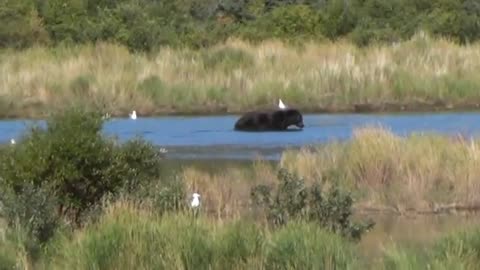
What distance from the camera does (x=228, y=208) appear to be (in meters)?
16.4

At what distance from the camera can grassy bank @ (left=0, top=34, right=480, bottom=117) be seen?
3306 centimetres

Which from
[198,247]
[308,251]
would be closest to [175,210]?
[198,247]

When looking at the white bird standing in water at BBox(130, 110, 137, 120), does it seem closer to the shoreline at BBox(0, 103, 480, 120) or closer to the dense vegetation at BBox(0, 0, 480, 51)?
the shoreline at BBox(0, 103, 480, 120)

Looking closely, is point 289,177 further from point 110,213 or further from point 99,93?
point 99,93

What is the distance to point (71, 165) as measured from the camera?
15.2 meters

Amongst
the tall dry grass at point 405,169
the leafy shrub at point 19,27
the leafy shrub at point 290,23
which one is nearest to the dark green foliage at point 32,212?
the tall dry grass at point 405,169

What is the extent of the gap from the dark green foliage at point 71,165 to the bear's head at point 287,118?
12556 mm

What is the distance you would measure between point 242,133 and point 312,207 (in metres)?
13.6

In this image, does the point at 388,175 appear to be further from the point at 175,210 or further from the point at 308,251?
the point at 308,251

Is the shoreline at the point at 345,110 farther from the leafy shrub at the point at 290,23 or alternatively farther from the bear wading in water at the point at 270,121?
the leafy shrub at the point at 290,23

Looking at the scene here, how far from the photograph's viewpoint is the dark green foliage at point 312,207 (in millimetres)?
13359

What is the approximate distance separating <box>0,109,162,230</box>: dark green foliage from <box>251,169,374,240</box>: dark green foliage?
5.80 feet

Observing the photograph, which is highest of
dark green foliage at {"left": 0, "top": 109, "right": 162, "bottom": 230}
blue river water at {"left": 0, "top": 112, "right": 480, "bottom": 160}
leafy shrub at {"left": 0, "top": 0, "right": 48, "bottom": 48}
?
leafy shrub at {"left": 0, "top": 0, "right": 48, "bottom": 48}

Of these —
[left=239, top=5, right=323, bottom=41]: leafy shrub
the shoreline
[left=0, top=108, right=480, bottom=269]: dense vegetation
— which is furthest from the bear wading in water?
[left=239, top=5, right=323, bottom=41]: leafy shrub
